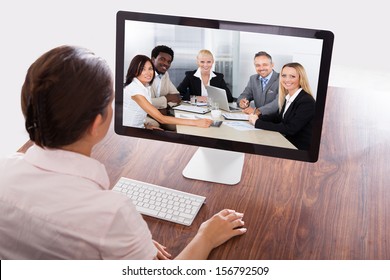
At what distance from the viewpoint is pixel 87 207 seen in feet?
3.26

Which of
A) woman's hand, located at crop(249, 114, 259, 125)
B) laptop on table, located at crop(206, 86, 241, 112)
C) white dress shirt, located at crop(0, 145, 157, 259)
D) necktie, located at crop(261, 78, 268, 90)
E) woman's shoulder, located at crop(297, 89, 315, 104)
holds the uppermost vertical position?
necktie, located at crop(261, 78, 268, 90)

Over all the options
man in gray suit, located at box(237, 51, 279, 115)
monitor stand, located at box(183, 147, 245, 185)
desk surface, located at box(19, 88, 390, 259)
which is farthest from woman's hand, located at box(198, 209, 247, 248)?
man in gray suit, located at box(237, 51, 279, 115)

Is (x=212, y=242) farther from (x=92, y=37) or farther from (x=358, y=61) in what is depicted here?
(x=358, y=61)

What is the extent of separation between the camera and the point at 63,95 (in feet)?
3.27

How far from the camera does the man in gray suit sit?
1.39m

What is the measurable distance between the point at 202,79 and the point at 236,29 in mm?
160

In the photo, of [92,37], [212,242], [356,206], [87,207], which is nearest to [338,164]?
[356,206]

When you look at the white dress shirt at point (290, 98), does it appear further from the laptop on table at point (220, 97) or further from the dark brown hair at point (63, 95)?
the dark brown hair at point (63, 95)

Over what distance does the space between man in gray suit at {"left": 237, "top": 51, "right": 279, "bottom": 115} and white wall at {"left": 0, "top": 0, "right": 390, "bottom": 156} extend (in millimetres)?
1560

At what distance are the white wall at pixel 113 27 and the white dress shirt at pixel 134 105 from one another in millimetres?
1270

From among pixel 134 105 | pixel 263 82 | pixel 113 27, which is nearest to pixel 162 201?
pixel 134 105

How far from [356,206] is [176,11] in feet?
7.66

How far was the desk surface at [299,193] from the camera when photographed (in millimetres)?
1312

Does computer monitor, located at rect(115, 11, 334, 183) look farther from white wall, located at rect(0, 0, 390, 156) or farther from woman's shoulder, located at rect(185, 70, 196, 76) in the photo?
white wall, located at rect(0, 0, 390, 156)
